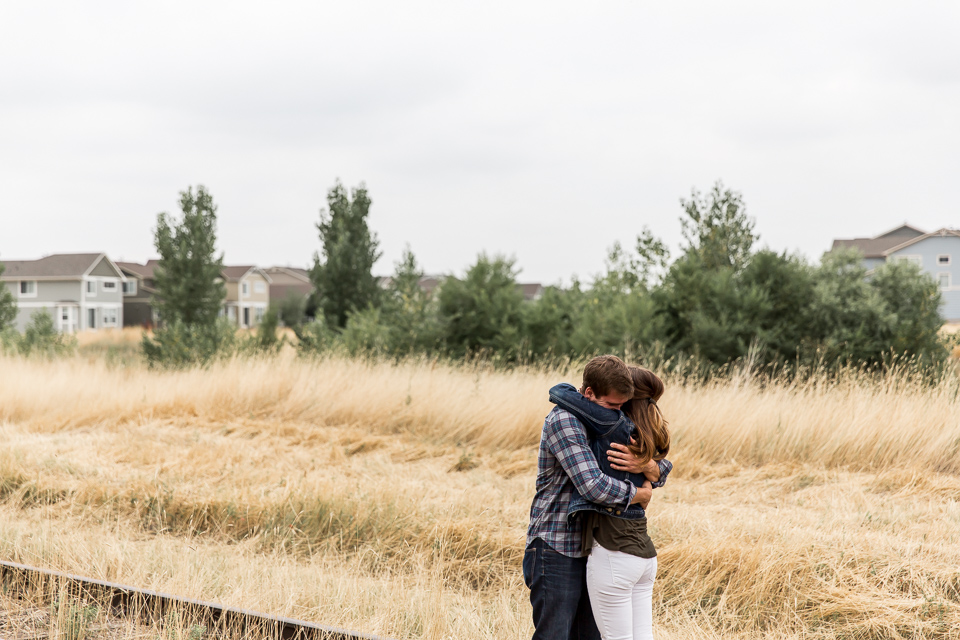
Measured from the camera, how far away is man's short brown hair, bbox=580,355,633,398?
305 centimetres

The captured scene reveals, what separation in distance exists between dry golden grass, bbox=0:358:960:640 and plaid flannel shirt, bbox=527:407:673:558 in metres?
1.42

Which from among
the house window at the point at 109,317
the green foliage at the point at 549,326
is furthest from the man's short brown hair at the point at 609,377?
the house window at the point at 109,317

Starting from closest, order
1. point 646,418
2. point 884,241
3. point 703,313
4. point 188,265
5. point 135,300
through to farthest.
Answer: point 646,418 → point 703,313 → point 188,265 → point 884,241 → point 135,300

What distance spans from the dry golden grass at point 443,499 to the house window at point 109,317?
61097mm

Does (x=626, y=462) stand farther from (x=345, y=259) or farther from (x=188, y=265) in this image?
(x=188, y=265)

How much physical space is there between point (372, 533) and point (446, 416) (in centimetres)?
426

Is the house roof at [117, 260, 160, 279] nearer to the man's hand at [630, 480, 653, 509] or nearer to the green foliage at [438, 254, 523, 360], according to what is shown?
the green foliage at [438, 254, 523, 360]

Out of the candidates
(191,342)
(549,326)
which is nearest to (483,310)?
(549,326)

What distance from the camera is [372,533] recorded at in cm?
621

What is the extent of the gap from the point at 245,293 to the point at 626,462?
254ft

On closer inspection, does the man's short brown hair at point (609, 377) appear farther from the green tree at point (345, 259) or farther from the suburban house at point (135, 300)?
the suburban house at point (135, 300)

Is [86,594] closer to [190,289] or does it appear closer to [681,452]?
[681,452]

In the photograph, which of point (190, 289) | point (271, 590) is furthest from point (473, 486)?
point (190, 289)

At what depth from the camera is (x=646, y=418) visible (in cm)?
313
